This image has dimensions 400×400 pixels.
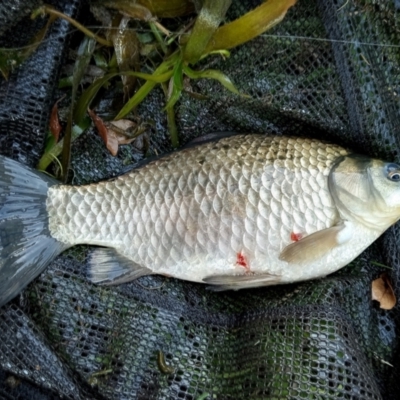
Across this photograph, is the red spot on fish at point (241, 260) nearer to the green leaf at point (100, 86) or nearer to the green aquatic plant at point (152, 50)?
the green aquatic plant at point (152, 50)

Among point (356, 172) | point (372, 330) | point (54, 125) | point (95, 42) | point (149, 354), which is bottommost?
point (372, 330)

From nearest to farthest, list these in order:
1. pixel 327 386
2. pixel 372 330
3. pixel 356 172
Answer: pixel 327 386 → pixel 356 172 → pixel 372 330

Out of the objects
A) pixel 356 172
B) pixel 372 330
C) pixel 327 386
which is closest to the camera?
pixel 327 386

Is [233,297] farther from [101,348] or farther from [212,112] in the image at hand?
[212,112]

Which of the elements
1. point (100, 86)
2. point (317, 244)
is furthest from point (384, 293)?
point (100, 86)

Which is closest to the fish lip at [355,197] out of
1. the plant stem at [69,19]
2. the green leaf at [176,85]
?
the green leaf at [176,85]

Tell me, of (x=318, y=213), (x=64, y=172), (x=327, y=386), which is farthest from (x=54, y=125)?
(x=327, y=386)
